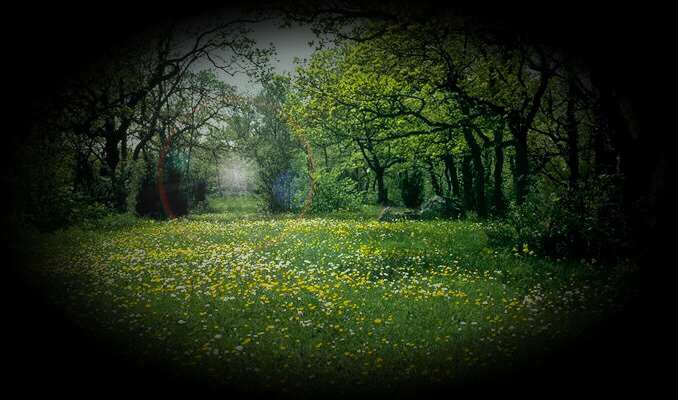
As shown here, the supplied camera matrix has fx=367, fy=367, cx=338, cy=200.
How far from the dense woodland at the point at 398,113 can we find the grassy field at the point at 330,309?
8.52 ft

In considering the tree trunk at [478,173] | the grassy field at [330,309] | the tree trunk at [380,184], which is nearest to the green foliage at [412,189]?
the tree trunk at [380,184]

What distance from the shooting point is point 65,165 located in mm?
17969

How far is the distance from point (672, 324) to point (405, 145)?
19.6 m

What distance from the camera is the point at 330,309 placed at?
23.5ft

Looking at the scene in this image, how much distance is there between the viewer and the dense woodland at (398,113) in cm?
841

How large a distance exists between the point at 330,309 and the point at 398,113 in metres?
10.9

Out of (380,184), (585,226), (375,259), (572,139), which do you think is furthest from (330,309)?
(380,184)

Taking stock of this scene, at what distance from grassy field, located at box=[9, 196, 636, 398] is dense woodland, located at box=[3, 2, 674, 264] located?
2598 millimetres

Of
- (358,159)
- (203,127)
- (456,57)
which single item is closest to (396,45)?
(456,57)

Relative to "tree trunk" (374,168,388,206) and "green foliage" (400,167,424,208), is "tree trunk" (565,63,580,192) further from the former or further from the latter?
"tree trunk" (374,168,388,206)

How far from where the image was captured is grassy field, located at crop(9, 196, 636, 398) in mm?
5219

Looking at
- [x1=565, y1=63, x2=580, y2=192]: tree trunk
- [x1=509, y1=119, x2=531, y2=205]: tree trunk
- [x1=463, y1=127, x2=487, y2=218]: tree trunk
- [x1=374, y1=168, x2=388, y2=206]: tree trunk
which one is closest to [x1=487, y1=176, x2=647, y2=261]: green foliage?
[x1=565, y1=63, x2=580, y2=192]: tree trunk

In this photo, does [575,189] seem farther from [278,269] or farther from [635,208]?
[278,269]

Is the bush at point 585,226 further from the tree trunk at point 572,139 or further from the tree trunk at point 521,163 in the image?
the tree trunk at point 521,163
